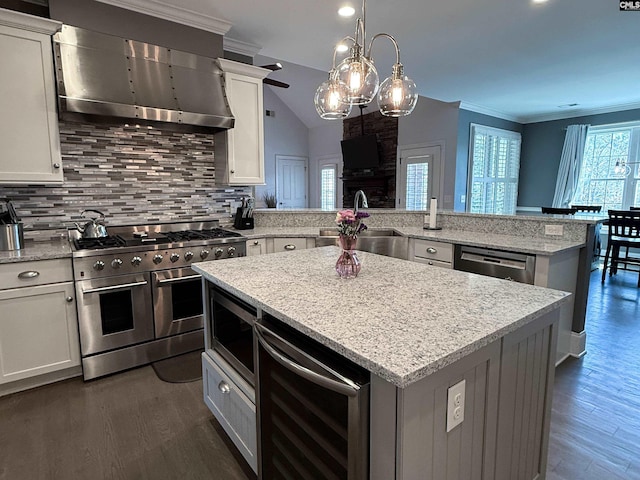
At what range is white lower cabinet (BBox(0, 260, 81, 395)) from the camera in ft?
7.61

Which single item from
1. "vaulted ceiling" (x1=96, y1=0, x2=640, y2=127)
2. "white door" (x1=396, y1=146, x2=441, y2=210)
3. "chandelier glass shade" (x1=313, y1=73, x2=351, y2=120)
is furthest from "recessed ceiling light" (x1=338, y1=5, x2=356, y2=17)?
"white door" (x1=396, y1=146, x2=441, y2=210)

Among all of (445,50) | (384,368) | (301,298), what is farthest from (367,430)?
(445,50)

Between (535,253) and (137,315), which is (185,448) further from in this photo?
(535,253)

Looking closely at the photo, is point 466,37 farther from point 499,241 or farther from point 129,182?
point 129,182

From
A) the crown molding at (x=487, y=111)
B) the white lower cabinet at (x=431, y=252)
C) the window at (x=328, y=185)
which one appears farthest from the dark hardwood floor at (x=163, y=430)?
the window at (x=328, y=185)

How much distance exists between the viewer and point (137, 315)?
273cm

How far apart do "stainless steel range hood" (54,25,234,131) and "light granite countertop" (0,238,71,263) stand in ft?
3.15

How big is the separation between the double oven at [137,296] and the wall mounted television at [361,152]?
15.7 feet

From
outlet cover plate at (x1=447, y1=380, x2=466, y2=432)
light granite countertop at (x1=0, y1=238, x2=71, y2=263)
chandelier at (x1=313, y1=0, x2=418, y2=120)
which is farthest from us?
light granite countertop at (x1=0, y1=238, x2=71, y2=263)

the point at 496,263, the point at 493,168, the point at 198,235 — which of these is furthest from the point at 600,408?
the point at 493,168

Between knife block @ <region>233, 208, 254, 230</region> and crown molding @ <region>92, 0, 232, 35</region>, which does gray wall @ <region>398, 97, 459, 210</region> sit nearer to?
knife block @ <region>233, 208, 254, 230</region>

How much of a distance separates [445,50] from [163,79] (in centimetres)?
279

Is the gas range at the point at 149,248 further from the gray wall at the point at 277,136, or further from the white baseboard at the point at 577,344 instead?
the gray wall at the point at 277,136

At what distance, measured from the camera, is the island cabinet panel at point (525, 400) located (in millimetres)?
1264
